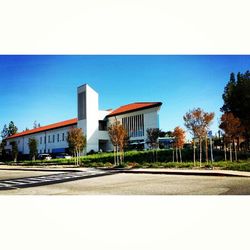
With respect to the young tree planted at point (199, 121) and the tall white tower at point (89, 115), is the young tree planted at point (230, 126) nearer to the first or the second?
the young tree planted at point (199, 121)

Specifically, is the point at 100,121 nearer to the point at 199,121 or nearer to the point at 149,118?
the point at 149,118

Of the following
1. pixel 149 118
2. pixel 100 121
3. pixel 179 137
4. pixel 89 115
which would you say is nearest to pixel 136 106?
pixel 149 118

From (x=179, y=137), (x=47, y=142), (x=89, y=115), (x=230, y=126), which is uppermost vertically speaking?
(x=89, y=115)

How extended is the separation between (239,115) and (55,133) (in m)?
33.2

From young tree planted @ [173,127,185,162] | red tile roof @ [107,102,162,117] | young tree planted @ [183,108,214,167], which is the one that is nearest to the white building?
red tile roof @ [107,102,162,117]

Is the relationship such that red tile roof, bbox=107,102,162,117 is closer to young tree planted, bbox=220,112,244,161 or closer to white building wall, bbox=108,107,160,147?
white building wall, bbox=108,107,160,147

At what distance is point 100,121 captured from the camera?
4181 centimetres

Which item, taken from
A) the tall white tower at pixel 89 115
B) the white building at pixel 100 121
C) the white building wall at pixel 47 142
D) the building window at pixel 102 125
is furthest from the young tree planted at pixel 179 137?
the white building wall at pixel 47 142

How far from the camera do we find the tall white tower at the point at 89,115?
38750 millimetres

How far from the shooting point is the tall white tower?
127ft

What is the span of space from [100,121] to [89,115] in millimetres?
2668

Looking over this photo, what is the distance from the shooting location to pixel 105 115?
42312 millimetres
